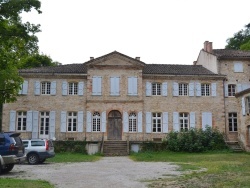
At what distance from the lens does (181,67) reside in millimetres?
35594

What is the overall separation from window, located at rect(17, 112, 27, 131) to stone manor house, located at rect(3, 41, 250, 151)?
8 centimetres

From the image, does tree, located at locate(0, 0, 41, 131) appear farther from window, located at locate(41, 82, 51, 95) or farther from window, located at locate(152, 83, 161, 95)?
window, located at locate(152, 83, 161, 95)

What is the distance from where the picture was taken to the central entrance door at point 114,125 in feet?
105

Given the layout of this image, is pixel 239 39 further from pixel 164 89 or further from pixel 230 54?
pixel 164 89

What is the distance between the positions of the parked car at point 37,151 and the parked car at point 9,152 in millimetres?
5199

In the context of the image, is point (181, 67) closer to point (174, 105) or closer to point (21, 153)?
point (174, 105)

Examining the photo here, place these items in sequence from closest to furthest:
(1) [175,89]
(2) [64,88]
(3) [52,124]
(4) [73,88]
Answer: (3) [52,124] → (2) [64,88] → (4) [73,88] → (1) [175,89]

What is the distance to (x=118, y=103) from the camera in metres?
32.1

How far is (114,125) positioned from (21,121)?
877 cm

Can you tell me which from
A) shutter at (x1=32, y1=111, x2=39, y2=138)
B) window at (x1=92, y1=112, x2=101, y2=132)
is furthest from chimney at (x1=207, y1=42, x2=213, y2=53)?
shutter at (x1=32, y1=111, x2=39, y2=138)

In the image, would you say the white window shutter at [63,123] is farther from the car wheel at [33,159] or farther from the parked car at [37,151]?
the car wheel at [33,159]

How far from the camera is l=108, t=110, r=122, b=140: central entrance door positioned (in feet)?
105

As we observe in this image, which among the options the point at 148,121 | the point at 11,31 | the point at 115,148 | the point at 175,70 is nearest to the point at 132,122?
the point at 148,121

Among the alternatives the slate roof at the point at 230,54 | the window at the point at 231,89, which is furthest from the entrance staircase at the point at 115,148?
the slate roof at the point at 230,54
